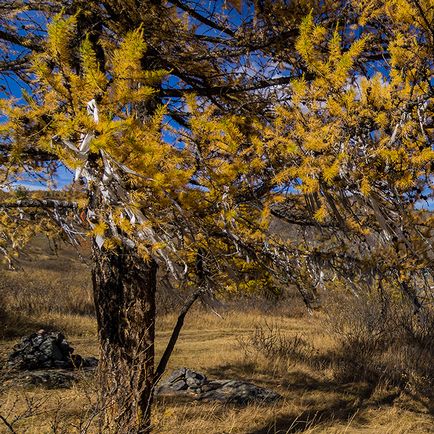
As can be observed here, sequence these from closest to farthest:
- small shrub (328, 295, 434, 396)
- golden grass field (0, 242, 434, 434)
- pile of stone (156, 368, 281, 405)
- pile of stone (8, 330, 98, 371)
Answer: golden grass field (0, 242, 434, 434) < pile of stone (156, 368, 281, 405) < pile of stone (8, 330, 98, 371) < small shrub (328, 295, 434, 396)

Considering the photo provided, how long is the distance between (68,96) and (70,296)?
13112mm

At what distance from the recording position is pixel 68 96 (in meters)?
2.27

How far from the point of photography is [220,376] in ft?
26.9

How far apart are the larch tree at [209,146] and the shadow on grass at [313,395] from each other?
285 centimetres

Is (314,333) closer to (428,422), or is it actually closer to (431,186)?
(428,422)

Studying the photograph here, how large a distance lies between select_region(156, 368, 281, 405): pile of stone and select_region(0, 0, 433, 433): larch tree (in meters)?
2.93

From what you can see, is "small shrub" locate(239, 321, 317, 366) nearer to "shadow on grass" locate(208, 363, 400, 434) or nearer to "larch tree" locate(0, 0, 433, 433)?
"shadow on grass" locate(208, 363, 400, 434)

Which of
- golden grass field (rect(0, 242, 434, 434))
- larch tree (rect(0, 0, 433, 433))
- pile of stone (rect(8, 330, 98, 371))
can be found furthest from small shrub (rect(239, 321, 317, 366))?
larch tree (rect(0, 0, 433, 433))

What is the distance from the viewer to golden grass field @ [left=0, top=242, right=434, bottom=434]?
5.07 metres

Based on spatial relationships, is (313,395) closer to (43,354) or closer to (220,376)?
(220,376)

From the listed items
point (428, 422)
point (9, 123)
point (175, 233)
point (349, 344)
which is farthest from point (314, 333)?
point (9, 123)

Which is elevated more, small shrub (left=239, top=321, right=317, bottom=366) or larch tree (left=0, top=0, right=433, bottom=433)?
larch tree (left=0, top=0, right=433, bottom=433)

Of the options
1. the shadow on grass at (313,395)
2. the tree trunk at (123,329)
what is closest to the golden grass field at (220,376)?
the shadow on grass at (313,395)

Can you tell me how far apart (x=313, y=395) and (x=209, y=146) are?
5.56 meters
